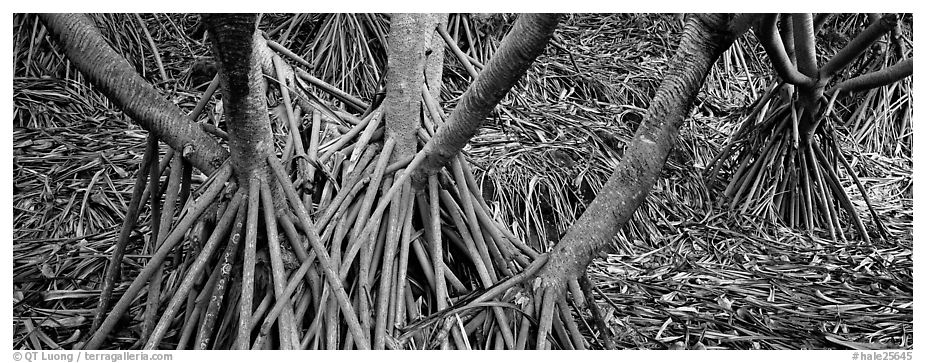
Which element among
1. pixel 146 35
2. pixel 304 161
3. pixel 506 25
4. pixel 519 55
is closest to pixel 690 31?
pixel 519 55

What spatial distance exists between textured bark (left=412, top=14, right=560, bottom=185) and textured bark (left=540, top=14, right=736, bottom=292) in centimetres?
41

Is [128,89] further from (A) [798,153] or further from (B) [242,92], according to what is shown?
(A) [798,153]

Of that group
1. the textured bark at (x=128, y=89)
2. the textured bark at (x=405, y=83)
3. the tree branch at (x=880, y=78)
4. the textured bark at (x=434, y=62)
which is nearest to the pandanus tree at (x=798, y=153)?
the tree branch at (x=880, y=78)

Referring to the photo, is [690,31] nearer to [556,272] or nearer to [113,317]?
[556,272]

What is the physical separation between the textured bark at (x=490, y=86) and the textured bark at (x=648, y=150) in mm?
412

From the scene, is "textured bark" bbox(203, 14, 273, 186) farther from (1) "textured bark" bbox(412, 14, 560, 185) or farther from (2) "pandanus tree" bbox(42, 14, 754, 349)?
(1) "textured bark" bbox(412, 14, 560, 185)

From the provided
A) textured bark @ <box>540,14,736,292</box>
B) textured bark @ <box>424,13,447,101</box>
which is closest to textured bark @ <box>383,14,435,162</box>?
textured bark @ <box>424,13,447,101</box>

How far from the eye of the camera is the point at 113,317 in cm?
231

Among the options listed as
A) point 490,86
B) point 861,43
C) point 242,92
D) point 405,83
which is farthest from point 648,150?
point 861,43

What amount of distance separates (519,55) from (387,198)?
68 centimetres

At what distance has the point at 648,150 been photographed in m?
2.32

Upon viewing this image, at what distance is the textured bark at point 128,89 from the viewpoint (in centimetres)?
228

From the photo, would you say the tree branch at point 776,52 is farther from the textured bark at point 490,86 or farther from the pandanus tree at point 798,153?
the textured bark at point 490,86

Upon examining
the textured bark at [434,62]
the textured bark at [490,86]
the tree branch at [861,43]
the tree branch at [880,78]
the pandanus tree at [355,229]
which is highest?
the tree branch at [861,43]
